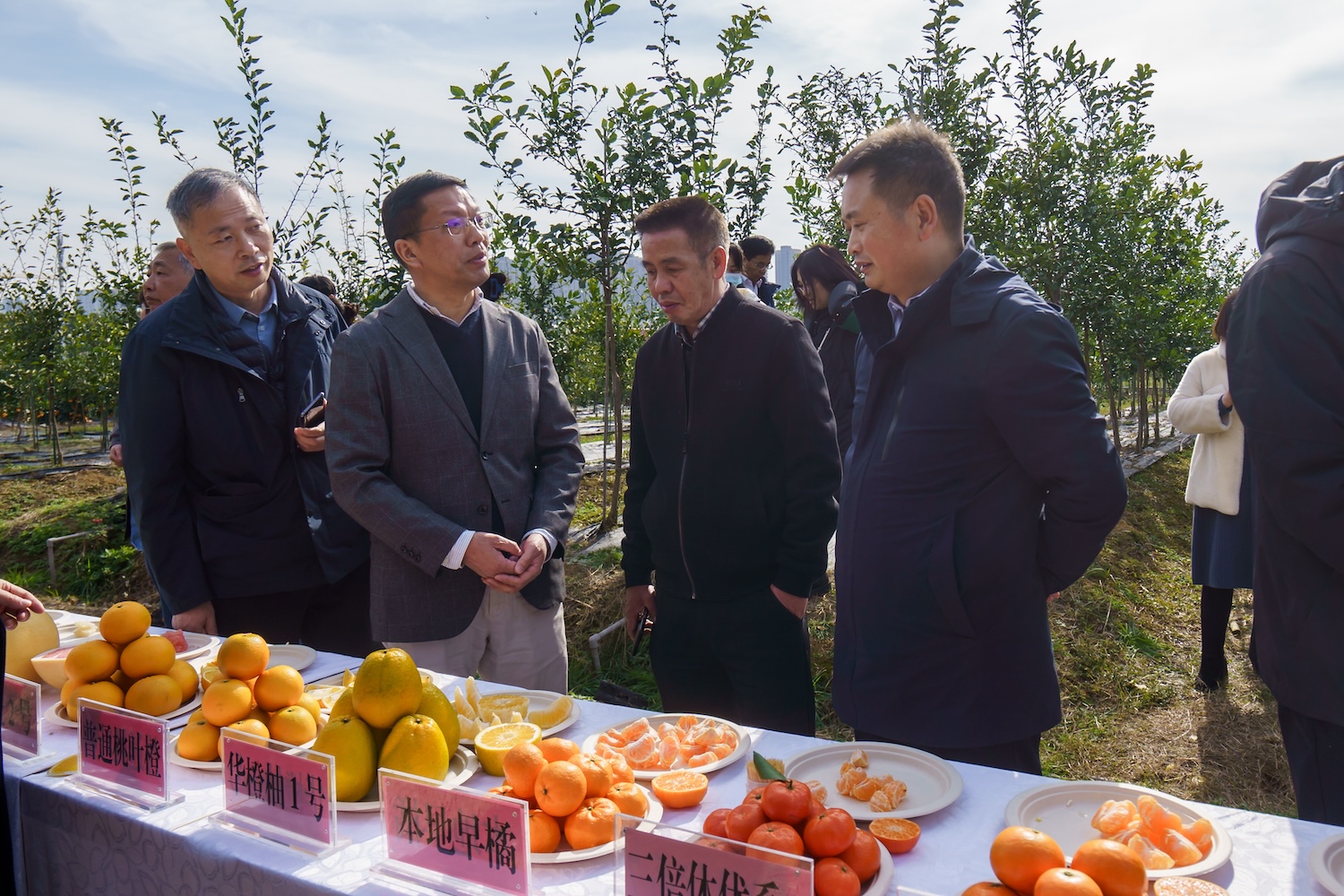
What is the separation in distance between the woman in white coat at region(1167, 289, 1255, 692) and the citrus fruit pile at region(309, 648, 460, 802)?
384 cm

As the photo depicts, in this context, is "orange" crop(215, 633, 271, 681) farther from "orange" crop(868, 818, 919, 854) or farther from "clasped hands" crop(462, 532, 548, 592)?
"orange" crop(868, 818, 919, 854)

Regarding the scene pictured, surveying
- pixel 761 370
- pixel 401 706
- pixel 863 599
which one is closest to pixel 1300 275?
pixel 863 599

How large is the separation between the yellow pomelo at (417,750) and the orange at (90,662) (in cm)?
75

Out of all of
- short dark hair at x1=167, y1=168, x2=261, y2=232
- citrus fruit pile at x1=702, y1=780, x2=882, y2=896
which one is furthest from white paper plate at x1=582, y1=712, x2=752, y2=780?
short dark hair at x1=167, y1=168, x2=261, y2=232

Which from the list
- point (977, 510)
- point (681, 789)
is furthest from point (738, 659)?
point (681, 789)

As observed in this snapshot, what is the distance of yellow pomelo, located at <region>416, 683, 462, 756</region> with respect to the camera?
150cm

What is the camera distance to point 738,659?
263 cm

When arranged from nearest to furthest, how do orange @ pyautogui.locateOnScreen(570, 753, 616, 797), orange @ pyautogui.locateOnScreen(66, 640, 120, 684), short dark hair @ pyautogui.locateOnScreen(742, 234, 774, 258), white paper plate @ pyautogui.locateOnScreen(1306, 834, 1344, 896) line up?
white paper plate @ pyautogui.locateOnScreen(1306, 834, 1344, 896)
orange @ pyautogui.locateOnScreen(570, 753, 616, 797)
orange @ pyautogui.locateOnScreen(66, 640, 120, 684)
short dark hair @ pyautogui.locateOnScreen(742, 234, 774, 258)

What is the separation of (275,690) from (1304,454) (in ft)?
6.61

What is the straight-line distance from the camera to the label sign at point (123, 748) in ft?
4.77

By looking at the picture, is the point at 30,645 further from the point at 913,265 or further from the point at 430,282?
the point at 913,265

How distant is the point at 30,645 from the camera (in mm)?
2014

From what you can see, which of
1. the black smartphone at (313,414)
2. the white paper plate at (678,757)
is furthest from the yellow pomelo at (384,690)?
the black smartphone at (313,414)

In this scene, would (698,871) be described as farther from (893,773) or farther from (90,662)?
(90,662)
